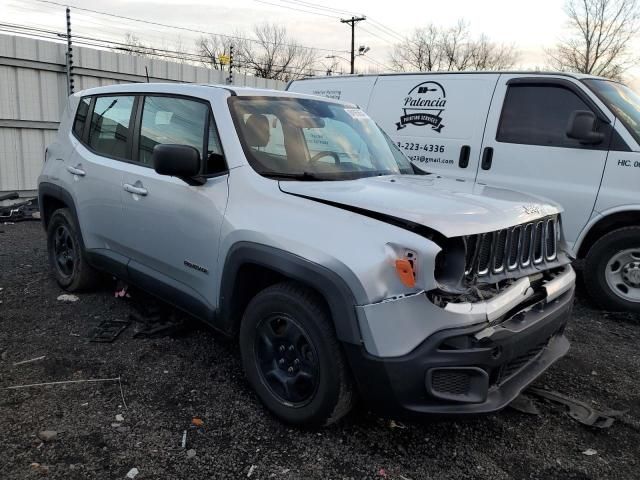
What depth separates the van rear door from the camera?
18.6ft

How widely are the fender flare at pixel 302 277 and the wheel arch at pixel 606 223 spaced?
11.7ft

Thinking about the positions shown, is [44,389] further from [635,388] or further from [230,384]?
[635,388]

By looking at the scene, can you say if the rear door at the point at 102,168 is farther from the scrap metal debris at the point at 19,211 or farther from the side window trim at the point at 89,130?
the scrap metal debris at the point at 19,211

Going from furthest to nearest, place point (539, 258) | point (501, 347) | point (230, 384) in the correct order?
point (230, 384)
point (539, 258)
point (501, 347)

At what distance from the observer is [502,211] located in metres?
2.74

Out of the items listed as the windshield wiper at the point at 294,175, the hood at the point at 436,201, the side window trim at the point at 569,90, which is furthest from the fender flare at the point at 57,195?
the side window trim at the point at 569,90

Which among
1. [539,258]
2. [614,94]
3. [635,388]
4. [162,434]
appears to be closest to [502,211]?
[539,258]

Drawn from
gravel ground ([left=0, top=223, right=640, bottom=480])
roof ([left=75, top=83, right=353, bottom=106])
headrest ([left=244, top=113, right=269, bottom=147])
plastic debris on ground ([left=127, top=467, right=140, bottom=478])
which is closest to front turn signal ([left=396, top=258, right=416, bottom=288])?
gravel ground ([left=0, top=223, right=640, bottom=480])

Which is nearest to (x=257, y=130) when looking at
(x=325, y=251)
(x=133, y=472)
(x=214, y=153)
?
(x=214, y=153)

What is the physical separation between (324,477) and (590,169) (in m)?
3.96

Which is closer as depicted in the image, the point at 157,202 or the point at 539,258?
the point at 539,258

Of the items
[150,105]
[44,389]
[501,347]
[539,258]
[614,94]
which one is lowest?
[44,389]

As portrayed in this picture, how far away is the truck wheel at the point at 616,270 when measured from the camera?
485 centimetres

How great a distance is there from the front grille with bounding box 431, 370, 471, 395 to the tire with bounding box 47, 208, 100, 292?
344cm
